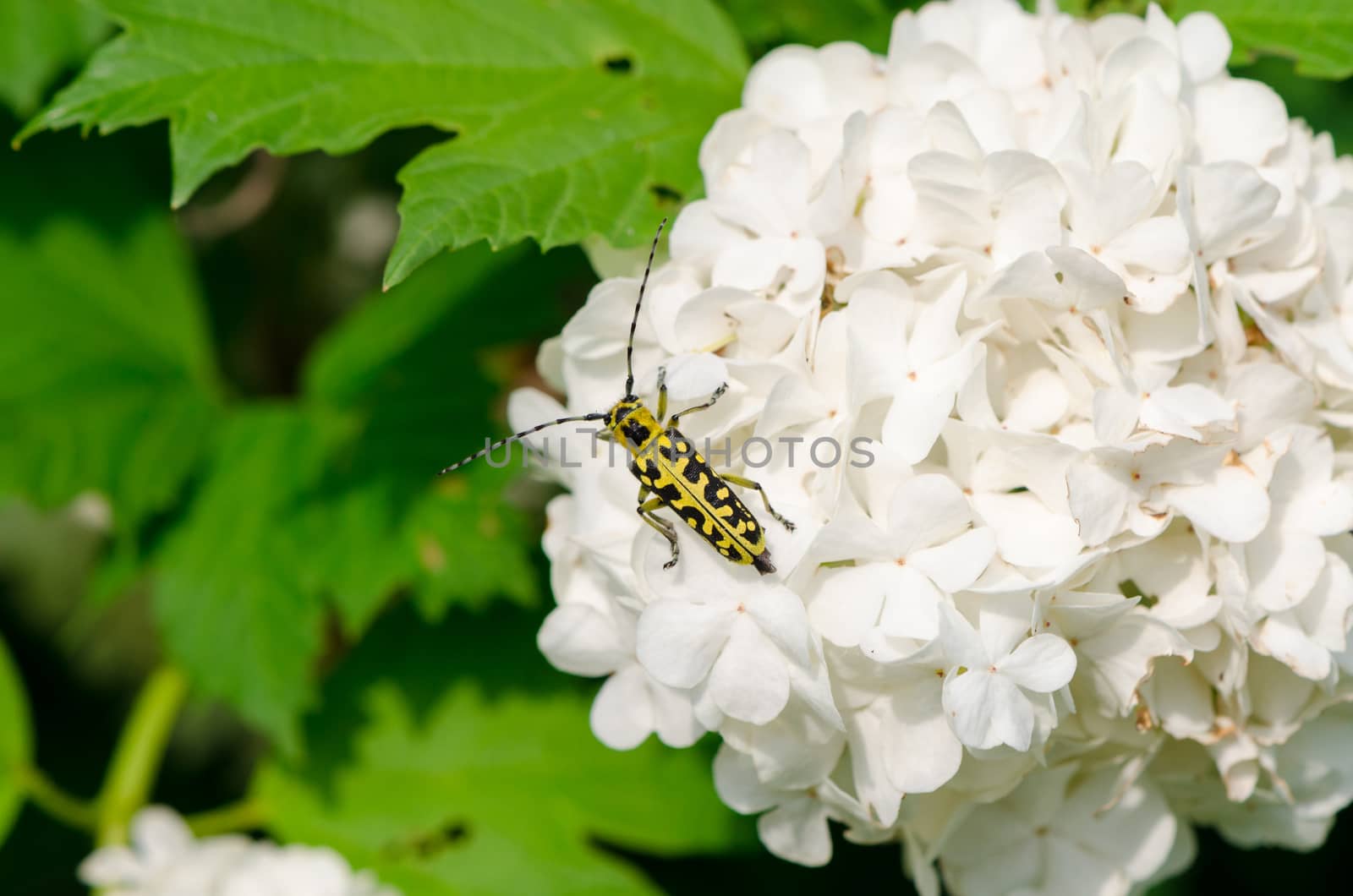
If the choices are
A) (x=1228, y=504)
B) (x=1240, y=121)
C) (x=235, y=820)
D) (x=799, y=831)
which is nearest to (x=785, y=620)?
(x=799, y=831)

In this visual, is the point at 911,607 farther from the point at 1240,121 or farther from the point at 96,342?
the point at 96,342

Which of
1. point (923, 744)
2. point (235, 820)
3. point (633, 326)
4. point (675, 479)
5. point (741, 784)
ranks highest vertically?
point (633, 326)

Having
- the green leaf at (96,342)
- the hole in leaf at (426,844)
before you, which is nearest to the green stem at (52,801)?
the green leaf at (96,342)

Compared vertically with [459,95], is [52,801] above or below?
below

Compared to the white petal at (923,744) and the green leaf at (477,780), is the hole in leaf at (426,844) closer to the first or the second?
the green leaf at (477,780)

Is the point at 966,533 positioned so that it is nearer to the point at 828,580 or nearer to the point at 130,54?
the point at 828,580
